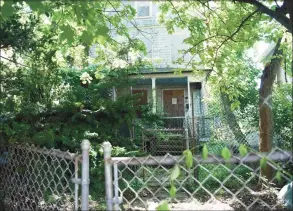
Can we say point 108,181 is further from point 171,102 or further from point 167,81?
point 167,81

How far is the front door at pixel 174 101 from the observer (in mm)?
15227

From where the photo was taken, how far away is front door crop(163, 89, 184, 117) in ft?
50.0

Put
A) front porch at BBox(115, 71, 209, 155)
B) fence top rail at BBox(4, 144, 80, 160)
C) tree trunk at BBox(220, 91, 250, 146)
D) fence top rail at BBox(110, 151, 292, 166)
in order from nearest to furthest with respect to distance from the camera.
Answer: fence top rail at BBox(110, 151, 292, 166), fence top rail at BBox(4, 144, 80, 160), tree trunk at BBox(220, 91, 250, 146), front porch at BBox(115, 71, 209, 155)

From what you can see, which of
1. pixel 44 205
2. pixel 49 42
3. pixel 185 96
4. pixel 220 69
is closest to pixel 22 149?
pixel 44 205

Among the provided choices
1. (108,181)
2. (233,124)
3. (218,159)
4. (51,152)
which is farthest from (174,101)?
(218,159)

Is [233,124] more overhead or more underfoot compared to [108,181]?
more overhead

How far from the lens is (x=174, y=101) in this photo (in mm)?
16078

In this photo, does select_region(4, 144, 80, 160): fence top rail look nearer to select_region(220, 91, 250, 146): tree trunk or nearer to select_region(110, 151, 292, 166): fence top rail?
select_region(110, 151, 292, 166): fence top rail

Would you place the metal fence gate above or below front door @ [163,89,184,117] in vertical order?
below

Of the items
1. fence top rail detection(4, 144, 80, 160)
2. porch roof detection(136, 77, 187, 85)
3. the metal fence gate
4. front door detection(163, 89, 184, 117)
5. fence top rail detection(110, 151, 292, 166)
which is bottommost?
the metal fence gate

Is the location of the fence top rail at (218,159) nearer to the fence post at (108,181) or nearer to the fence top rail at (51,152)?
the fence post at (108,181)

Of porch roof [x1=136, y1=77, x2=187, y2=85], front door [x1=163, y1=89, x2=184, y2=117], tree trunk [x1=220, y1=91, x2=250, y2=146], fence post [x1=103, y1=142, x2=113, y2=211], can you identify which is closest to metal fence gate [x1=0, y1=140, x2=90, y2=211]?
fence post [x1=103, y1=142, x2=113, y2=211]

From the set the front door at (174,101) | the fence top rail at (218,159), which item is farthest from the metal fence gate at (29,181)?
the front door at (174,101)

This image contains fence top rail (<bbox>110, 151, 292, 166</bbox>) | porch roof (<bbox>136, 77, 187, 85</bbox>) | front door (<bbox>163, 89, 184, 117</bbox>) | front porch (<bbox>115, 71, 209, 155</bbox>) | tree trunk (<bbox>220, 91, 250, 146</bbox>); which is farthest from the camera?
porch roof (<bbox>136, 77, 187, 85</bbox>)
